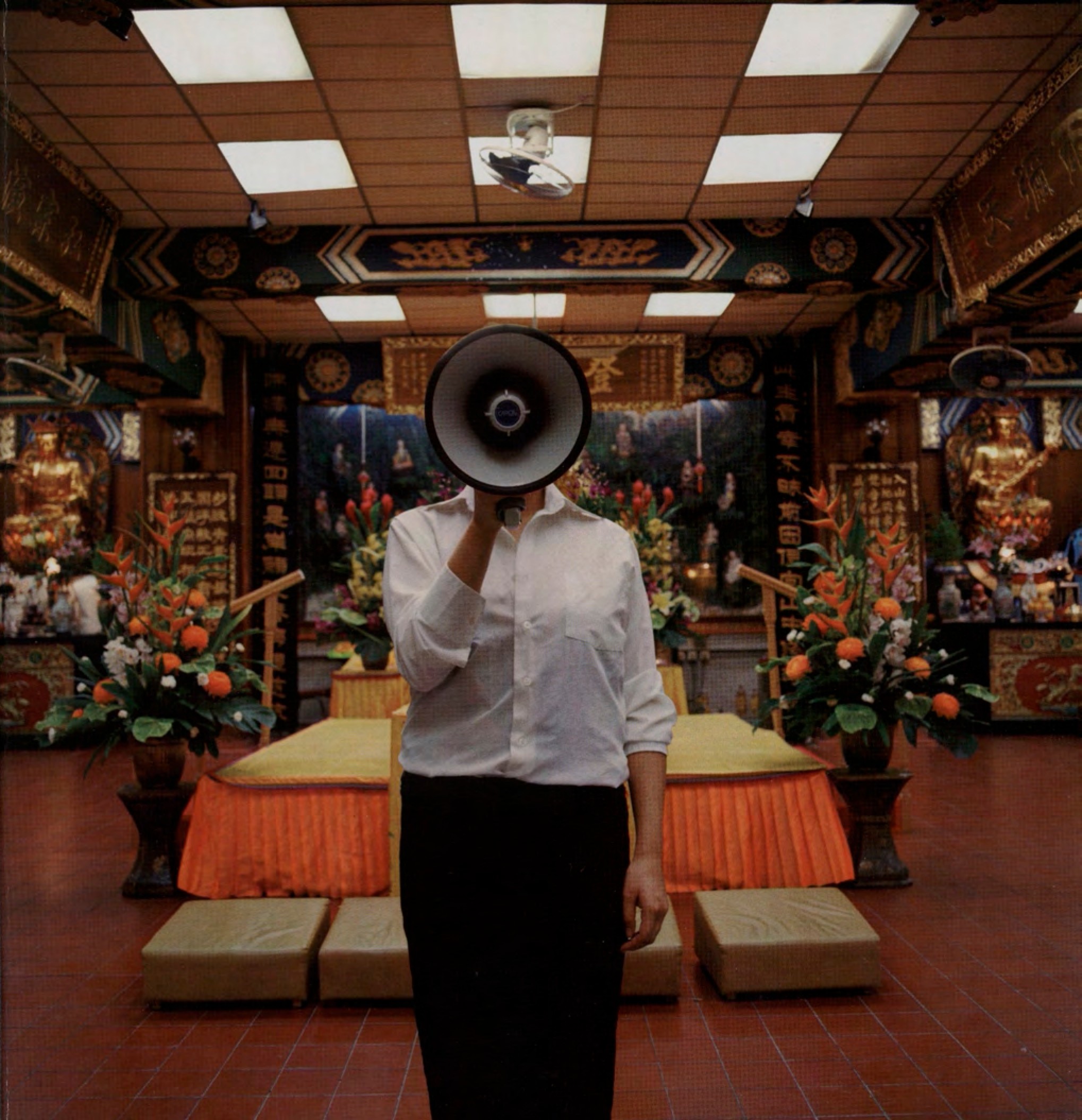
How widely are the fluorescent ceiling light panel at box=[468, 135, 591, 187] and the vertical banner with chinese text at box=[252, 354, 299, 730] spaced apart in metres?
3.54

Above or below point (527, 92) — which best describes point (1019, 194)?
below

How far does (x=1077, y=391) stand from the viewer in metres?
8.85

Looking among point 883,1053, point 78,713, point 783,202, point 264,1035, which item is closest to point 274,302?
point 783,202

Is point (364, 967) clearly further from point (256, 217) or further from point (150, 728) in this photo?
point (256, 217)

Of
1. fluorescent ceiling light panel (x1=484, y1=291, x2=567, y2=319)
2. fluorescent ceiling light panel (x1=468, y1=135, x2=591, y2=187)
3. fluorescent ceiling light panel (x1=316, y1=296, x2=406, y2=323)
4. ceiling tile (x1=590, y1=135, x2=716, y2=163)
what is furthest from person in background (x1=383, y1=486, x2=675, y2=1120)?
fluorescent ceiling light panel (x1=316, y1=296, x2=406, y2=323)

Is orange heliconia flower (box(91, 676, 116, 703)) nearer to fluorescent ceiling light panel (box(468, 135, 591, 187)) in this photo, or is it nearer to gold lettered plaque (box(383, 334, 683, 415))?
fluorescent ceiling light panel (box(468, 135, 591, 187))

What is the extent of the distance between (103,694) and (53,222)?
2509 millimetres

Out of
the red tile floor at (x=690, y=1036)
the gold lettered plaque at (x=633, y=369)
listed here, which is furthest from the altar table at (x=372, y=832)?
the gold lettered plaque at (x=633, y=369)

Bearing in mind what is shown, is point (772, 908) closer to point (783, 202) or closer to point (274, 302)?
point (783, 202)

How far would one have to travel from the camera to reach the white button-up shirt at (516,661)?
129 centimetres

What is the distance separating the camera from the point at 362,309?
7227 mm

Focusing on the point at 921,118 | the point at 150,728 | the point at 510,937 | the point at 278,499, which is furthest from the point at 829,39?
the point at 278,499

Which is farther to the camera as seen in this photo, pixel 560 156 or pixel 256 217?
pixel 256 217

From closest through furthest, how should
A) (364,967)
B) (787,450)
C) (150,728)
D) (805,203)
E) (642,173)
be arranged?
(364,967) → (150,728) → (642,173) → (805,203) → (787,450)
